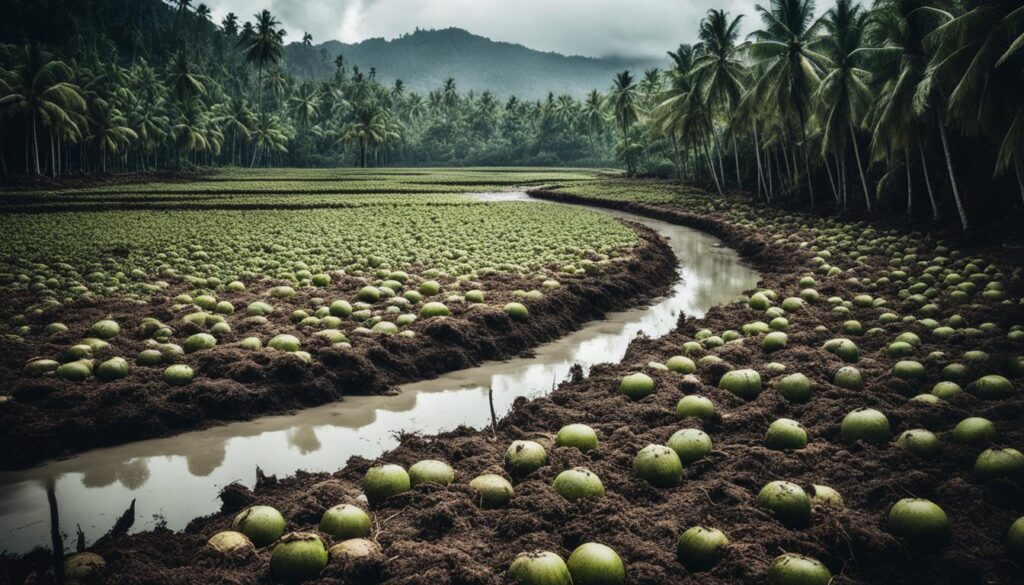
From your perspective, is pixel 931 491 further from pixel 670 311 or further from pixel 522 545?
pixel 670 311

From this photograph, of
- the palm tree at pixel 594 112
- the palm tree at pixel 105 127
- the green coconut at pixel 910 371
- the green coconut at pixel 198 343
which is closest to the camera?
the green coconut at pixel 910 371

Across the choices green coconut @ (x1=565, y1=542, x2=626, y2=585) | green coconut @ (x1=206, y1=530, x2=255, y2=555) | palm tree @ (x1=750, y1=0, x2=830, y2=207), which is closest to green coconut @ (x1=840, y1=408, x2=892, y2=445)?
green coconut @ (x1=565, y1=542, x2=626, y2=585)

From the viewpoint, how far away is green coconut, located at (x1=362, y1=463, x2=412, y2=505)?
4789mm

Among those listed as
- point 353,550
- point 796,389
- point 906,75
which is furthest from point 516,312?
point 906,75

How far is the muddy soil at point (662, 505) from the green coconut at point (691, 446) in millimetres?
89

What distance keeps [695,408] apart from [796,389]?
130 centimetres

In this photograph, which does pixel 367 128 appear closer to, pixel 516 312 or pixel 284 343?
pixel 516 312

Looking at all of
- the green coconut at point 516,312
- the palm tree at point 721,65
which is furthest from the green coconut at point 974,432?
the palm tree at point 721,65

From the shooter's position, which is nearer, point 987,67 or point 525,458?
point 525,458

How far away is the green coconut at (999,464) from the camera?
442 centimetres

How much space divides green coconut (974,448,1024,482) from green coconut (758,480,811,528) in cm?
140

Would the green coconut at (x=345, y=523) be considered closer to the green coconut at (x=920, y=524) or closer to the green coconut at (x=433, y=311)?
the green coconut at (x=920, y=524)

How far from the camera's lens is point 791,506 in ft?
14.0

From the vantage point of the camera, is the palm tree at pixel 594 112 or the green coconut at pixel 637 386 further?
the palm tree at pixel 594 112
